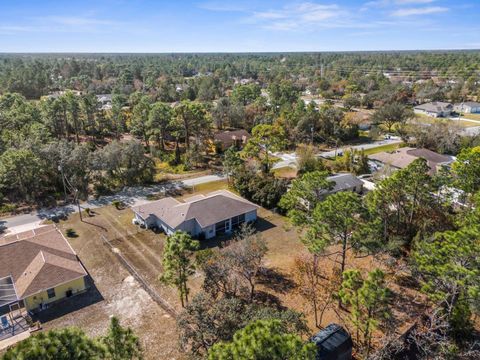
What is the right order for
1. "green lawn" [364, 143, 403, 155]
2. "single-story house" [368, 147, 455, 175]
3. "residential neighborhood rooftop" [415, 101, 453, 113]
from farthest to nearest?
"residential neighborhood rooftop" [415, 101, 453, 113]
"green lawn" [364, 143, 403, 155]
"single-story house" [368, 147, 455, 175]

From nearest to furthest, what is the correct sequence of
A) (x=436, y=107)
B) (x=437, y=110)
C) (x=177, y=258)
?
(x=177, y=258) → (x=437, y=110) → (x=436, y=107)

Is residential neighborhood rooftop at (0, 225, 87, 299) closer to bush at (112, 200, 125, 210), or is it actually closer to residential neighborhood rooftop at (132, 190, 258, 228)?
residential neighborhood rooftop at (132, 190, 258, 228)

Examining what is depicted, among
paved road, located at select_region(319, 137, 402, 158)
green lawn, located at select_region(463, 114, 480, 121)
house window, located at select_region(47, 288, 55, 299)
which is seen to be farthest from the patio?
green lawn, located at select_region(463, 114, 480, 121)

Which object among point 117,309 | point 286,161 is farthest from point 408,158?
point 117,309

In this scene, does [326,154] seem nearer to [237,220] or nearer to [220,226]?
[237,220]

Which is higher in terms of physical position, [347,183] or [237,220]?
[347,183]

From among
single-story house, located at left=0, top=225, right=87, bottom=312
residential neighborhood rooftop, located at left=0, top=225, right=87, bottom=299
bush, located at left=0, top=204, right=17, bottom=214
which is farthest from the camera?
bush, located at left=0, top=204, right=17, bottom=214
